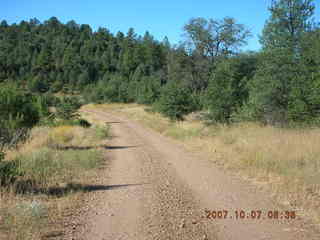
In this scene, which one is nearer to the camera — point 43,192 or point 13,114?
point 43,192

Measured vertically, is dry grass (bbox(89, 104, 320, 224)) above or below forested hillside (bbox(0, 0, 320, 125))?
below

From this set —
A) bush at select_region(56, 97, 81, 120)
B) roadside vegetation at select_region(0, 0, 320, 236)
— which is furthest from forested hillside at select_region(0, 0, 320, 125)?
bush at select_region(56, 97, 81, 120)

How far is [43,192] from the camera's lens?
628 centimetres

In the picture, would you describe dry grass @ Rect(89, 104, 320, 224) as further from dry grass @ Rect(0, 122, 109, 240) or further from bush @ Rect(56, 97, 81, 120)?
bush @ Rect(56, 97, 81, 120)

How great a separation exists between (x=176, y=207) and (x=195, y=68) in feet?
152

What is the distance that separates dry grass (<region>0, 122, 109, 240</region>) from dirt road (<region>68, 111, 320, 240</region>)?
455 millimetres

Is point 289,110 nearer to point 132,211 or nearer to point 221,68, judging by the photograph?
point 221,68

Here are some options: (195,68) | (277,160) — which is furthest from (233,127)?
(195,68)

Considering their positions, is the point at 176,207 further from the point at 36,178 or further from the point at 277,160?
the point at 277,160

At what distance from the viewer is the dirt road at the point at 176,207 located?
4375 mm

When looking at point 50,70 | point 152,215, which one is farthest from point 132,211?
point 50,70

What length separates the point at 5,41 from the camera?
4658 inches

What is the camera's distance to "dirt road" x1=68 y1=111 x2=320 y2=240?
4.38 metres

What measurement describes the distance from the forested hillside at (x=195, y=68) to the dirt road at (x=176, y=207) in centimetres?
927
